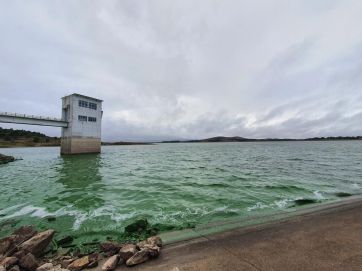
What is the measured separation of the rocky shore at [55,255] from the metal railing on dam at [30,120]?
188 feet

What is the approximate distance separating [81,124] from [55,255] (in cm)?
5966

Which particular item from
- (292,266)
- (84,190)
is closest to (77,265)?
(292,266)

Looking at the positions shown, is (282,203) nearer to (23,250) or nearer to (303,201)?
(303,201)

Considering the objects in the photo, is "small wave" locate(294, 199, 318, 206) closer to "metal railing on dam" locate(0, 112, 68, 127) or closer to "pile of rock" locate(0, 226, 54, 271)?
"pile of rock" locate(0, 226, 54, 271)

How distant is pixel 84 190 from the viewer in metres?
16.7

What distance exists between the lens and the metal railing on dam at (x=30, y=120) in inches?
1973

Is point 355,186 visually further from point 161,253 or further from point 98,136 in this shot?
point 98,136

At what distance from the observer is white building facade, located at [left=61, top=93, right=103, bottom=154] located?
5784cm

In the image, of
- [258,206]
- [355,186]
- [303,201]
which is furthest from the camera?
[355,186]

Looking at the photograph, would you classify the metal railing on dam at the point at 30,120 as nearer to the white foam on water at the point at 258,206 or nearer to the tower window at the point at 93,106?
the tower window at the point at 93,106

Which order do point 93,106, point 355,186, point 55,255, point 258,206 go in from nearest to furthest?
point 55,255
point 258,206
point 355,186
point 93,106

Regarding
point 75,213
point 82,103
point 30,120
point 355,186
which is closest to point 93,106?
point 82,103

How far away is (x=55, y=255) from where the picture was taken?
6340 millimetres

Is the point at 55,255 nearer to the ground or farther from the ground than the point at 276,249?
nearer to the ground
